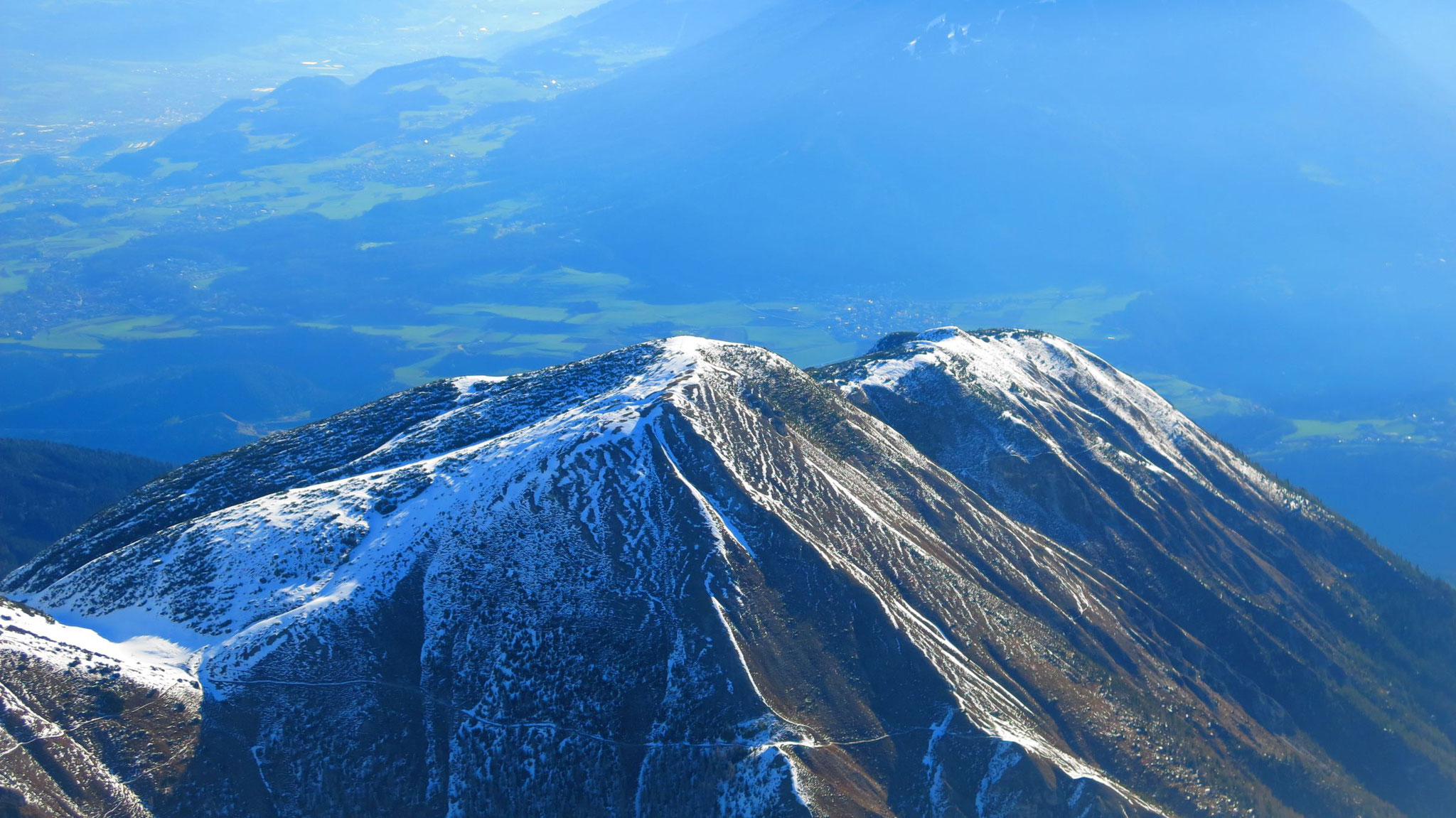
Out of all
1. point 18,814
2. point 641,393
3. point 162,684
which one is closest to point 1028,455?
point 641,393

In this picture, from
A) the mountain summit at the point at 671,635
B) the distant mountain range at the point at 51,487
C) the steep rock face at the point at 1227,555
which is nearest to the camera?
the mountain summit at the point at 671,635

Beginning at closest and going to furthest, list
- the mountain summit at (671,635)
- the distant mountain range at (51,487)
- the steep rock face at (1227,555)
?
the mountain summit at (671,635), the steep rock face at (1227,555), the distant mountain range at (51,487)

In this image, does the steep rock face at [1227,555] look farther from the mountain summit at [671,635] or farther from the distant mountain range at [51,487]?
the distant mountain range at [51,487]

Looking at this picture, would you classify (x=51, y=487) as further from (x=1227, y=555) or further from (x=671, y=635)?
(x=1227, y=555)

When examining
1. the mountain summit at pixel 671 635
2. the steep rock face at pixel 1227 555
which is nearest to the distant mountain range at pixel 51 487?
the mountain summit at pixel 671 635

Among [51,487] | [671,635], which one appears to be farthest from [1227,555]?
[51,487]

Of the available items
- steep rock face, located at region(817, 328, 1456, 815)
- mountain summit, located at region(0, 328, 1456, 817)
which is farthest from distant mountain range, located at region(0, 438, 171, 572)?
steep rock face, located at region(817, 328, 1456, 815)
